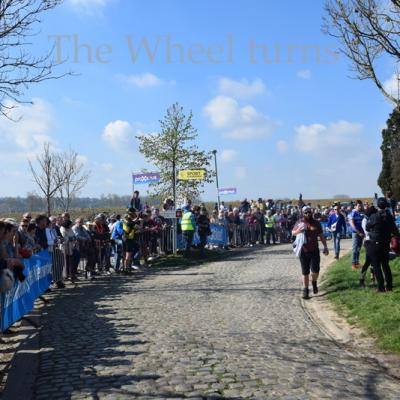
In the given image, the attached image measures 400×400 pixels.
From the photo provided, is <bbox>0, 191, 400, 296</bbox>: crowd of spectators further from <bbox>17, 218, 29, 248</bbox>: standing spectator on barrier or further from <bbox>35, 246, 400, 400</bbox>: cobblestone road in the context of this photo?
<bbox>35, 246, 400, 400</bbox>: cobblestone road

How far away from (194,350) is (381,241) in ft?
18.2

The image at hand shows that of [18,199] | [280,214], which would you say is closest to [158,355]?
[280,214]

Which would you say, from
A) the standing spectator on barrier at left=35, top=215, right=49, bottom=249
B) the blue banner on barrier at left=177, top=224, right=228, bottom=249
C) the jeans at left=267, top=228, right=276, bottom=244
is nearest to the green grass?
the standing spectator on barrier at left=35, top=215, right=49, bottom=249

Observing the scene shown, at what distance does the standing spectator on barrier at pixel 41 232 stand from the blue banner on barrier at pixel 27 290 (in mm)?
1056

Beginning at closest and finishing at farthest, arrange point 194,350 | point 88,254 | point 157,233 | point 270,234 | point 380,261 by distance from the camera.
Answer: point 194,350 < point 380,261 < point 88,254 < point 157,233 < point 270,234

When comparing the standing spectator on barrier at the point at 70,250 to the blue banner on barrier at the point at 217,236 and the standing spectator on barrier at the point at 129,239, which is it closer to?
the standing spectator on barrier at the point at 129,239

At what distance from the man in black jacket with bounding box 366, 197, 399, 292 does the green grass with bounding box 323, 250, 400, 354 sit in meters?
0.35

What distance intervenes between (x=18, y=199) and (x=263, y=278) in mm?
63572

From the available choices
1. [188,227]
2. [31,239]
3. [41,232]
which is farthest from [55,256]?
[188,227]

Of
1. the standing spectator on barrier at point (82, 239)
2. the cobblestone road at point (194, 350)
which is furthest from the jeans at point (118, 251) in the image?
the cobblestone road at point (194, 350)

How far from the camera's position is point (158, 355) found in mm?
7328

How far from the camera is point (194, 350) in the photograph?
7.58m

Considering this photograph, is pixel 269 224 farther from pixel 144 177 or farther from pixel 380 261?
pixel 380 261

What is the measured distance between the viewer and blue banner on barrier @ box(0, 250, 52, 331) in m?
8.20
